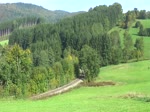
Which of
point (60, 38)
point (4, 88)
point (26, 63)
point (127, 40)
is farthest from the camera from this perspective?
point (60, 38)

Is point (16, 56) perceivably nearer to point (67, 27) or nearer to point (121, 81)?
point (121, 81)

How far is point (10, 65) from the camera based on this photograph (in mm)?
77812

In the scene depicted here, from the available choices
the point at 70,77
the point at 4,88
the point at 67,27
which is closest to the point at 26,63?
the point at 4,88

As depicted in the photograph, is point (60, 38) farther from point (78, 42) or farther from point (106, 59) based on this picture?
point (106, 59)

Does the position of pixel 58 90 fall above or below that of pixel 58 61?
below

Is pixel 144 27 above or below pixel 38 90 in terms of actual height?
above

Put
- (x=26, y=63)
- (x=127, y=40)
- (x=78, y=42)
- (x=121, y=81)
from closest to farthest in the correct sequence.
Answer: (x=26, y=63)
(x=121, y=81)
(x=127, y=40)
(x=78, y=42)

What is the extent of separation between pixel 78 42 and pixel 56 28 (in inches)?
1353

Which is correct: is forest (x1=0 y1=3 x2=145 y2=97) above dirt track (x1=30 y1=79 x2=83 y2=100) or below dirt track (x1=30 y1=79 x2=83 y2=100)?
above

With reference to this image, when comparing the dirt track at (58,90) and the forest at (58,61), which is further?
the forest at (58,61)

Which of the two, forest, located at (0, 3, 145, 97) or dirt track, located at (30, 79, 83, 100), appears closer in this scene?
dirt track, located at (30, 79, 83, 100)

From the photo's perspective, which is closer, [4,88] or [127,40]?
[4,88]

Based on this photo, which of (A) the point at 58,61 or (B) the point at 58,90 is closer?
(B) the point at 58,90

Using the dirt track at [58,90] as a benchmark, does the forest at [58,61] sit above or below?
above
